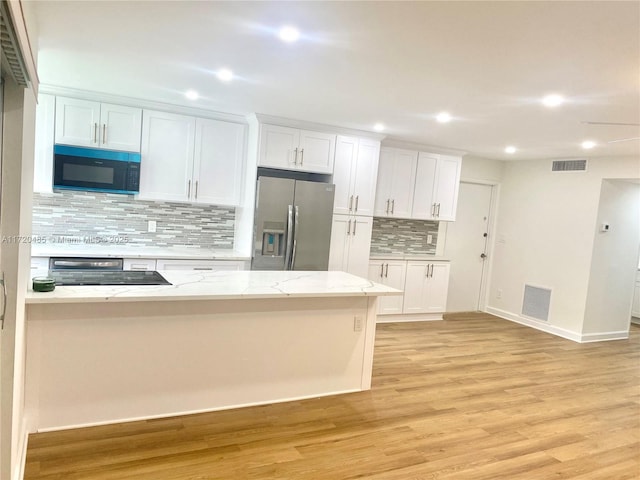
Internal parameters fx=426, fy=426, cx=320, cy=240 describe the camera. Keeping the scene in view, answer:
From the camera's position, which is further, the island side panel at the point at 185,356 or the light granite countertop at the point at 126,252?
the light granite countertop at the point at 126,252

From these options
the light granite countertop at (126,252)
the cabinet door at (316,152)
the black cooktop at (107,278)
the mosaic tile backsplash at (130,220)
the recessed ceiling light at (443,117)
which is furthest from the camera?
the cabinet door at (316,152)

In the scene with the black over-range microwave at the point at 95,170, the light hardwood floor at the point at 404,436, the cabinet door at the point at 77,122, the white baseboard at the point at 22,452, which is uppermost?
the cabinet door at the point at 77,122

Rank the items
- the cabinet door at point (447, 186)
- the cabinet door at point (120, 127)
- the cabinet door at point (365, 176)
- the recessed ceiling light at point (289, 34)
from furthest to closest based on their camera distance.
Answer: the cabinet door at point (447, 186) < the cabinet door at point (365, 176) < the cabinet door at point (120, 127) < the recessed ceiling light at point (289, 34)

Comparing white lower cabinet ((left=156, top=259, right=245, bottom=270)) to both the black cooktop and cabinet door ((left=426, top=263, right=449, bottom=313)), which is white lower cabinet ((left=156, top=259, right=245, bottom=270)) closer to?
the black cooktop

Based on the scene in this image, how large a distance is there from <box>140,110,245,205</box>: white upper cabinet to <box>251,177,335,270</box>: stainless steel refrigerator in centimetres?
46

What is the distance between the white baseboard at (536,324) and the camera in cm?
552

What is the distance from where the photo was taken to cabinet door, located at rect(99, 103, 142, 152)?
405 cm

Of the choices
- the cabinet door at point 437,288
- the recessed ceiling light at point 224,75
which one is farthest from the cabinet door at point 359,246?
the recessed ceiling light at point 224,75

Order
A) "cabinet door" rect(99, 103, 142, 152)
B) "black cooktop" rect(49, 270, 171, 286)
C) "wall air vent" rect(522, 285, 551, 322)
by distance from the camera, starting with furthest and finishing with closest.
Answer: "wall air vent" rect(522, 285, 551, 322)
"cabinet door" rect(99, 103, 142, 152)
"black cooktop" rect(49, 270, 171, 286)

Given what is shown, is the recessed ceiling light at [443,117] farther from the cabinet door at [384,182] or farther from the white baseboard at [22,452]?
the white baseboard at [22,452]

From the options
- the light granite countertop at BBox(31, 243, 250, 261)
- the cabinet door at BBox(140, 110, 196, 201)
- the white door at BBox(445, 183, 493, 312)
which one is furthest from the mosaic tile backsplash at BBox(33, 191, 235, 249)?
the white door at BBox(445, 183, 493, 312)

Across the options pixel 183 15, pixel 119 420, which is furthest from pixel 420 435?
pixel 183 15

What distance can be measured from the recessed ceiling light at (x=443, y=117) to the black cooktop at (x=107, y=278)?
2750 millimetres

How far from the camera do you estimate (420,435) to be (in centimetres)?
278
